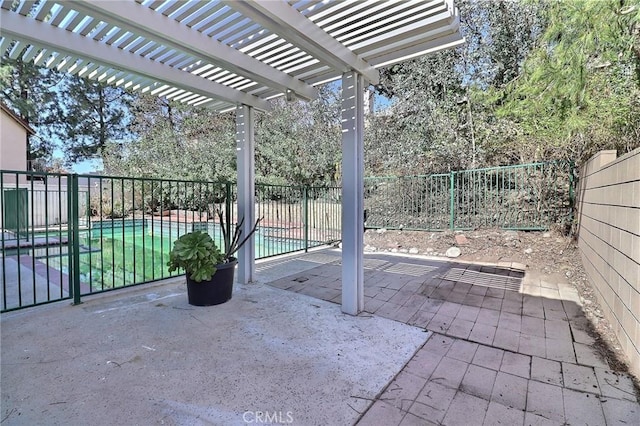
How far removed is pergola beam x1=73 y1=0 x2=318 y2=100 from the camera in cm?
195

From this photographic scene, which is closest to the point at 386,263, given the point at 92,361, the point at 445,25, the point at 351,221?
the point at 351,221

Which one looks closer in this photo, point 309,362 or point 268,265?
point 309,362

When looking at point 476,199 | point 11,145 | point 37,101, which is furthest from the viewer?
point 37,101

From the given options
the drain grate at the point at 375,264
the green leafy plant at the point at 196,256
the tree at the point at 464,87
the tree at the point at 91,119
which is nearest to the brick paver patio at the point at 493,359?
the drain grate at the point at 375,264

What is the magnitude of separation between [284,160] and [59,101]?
1455 centimetres

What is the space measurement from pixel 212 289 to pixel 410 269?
287 centimetres

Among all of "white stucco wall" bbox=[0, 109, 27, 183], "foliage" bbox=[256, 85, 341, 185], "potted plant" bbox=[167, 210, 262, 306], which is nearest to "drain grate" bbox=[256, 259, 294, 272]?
"potted plant" bbox=[167, 210, 262, 306]

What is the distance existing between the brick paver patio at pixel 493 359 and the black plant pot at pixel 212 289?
85cm

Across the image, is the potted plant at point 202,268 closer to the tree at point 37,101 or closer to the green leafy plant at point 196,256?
the green leafy plant at point 196,256

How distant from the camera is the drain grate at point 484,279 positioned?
3.83m

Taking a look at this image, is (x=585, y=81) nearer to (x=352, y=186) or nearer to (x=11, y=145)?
(x=352, y=186)

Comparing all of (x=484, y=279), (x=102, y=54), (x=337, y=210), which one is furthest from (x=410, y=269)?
(x=102, y=54)

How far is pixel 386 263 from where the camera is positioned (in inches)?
199

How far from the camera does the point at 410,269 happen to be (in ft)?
15.2
